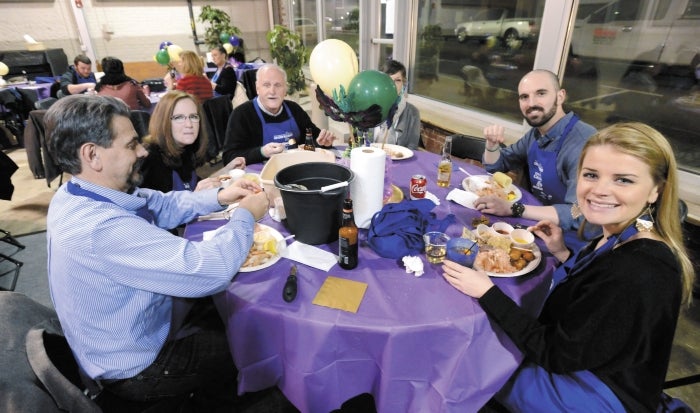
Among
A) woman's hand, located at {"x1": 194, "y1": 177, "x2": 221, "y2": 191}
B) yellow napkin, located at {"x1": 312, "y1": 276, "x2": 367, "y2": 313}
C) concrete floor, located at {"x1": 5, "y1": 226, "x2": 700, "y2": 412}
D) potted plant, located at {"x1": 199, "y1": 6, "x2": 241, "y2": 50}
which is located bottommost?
concrete floor, located at {"x1": 5, "y1": 226, "x2": 700, "y2": 412}

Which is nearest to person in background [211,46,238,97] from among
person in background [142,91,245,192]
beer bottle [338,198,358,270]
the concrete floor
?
the concrete floor

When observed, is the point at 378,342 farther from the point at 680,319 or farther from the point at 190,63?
the point at 190,63

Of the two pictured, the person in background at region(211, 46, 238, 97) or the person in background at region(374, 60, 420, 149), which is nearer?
the person in background at region(374, 60, 420, 149)

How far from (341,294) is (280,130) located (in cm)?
195

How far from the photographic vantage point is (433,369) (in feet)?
3.41

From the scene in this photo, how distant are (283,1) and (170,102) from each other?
844cm

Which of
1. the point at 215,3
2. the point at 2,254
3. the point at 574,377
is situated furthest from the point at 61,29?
the point at 574,377

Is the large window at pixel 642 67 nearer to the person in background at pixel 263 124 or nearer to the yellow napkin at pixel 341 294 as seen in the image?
the person in background at pixel 263 124

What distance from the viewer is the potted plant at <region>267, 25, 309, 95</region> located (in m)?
6.75

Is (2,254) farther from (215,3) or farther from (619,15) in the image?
(215,3)

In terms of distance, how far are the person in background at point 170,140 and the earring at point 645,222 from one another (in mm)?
1846

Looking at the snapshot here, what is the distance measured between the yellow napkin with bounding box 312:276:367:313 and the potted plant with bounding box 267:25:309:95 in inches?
251

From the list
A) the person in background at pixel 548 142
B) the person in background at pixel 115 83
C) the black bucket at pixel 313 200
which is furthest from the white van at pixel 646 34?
the person in background at pixel 115 83

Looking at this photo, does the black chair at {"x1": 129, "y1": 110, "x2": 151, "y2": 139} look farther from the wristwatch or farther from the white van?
the white van
